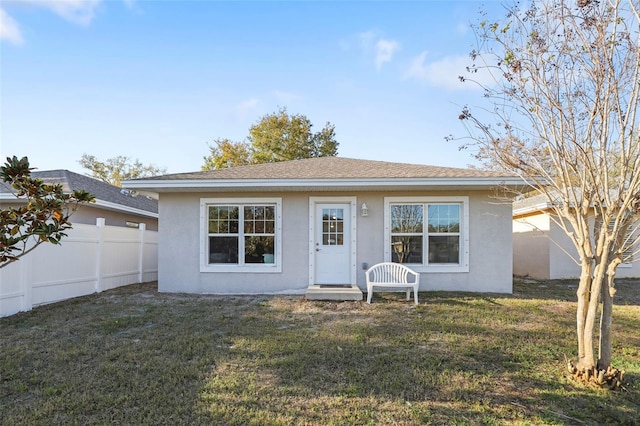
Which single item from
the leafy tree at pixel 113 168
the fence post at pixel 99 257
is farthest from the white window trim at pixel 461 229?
the leafy tree at pixel 113 168

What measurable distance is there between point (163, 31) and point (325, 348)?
8.74 meters

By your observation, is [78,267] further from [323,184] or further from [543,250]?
[543,250]

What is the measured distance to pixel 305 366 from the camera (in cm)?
401

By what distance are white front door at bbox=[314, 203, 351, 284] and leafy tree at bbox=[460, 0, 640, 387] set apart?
14.6 feet

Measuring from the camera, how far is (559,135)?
3881 millimetres

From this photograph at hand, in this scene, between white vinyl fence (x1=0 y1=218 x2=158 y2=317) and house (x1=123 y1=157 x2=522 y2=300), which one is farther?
house (x1=123 y1=157 x2=522 y2=300)

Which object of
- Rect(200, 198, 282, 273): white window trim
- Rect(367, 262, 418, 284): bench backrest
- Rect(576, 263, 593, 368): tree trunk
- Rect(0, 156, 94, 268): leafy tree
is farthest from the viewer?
Rect(200, 198, 282, 273): white window trim

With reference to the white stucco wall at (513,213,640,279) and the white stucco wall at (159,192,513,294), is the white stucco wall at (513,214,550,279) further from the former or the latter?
the white stucco wall at (159,192,513,294)

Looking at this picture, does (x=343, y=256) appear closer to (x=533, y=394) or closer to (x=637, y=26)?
(x=533, y=394)

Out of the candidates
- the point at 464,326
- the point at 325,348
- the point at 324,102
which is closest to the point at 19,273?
the point at 325,348

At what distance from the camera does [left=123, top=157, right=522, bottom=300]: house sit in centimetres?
824

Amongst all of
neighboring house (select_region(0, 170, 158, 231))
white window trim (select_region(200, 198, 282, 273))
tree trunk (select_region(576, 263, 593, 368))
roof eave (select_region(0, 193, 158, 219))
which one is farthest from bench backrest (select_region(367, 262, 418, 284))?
neighboring house (select_region(0, 170, 158, 231))

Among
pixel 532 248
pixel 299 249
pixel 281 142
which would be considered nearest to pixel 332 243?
pixel 299 249

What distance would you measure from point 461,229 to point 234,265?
214 inches
